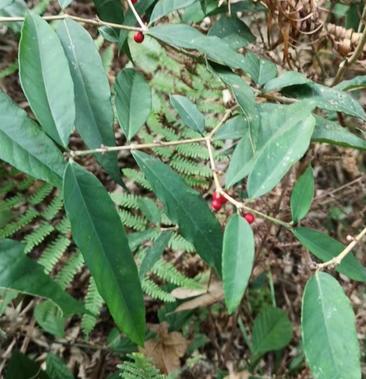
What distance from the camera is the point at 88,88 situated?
966mm

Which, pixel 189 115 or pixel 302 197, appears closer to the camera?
pixel 302 197

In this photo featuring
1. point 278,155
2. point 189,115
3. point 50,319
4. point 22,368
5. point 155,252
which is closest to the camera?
point 278,155

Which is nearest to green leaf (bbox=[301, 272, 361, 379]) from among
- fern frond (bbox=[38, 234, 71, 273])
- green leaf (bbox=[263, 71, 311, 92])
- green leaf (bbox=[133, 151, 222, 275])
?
green leaf (bbox=[133, 151, 222, 275])

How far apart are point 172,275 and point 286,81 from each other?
2.77 ft

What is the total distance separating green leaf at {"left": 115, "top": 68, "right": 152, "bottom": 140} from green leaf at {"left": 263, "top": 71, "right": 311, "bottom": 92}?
0.22 m

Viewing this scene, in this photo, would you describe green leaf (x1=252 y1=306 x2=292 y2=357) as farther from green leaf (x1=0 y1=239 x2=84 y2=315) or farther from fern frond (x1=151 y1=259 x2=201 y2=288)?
green leaf (x1=0 y1=239 x2=84 y2=315)

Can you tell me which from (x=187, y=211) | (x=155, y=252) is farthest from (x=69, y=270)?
(x=187, y=211)

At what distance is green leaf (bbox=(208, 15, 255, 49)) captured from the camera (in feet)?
3.82

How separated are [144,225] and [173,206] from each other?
0.89 m

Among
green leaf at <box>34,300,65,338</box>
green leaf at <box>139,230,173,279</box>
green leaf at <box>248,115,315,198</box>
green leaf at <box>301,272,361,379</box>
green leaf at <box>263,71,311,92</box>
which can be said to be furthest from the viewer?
green leaf at <box>34,300,65,338</box>

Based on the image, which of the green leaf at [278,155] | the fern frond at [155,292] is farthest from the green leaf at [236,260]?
the fern frond at [155,292]

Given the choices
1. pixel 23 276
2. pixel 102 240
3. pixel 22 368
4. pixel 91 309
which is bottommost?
pixel 91 309

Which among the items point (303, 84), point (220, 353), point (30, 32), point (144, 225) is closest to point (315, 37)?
point (303, 84)

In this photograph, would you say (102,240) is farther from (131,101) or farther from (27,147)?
(131,101)
